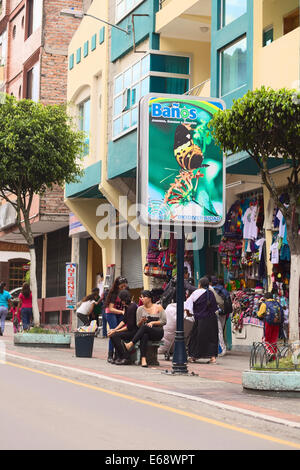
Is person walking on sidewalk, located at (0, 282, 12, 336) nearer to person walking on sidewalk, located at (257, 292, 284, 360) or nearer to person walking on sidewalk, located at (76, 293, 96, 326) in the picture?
person walking on sidewalk, located at (76, 293, 96, 326)

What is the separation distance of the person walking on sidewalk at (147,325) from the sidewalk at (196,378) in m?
0.44

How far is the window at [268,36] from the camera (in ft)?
62.8

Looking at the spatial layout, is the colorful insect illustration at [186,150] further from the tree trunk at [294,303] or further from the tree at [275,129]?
the tree trunk at [294,303]

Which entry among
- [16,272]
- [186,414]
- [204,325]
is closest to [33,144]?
[204,325]

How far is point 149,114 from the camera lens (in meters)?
14.8

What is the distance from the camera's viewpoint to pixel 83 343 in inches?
717

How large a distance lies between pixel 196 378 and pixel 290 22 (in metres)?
8.72

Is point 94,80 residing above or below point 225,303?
above

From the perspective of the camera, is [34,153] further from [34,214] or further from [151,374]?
[34,214]

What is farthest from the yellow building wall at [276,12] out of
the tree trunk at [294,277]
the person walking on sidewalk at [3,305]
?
the person walking on sidewalk at [3,305]

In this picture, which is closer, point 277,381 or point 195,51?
point 277,381

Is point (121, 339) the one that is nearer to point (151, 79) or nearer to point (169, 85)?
point (151, 79)

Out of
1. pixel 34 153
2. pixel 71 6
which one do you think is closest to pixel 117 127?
pixel 34 153
